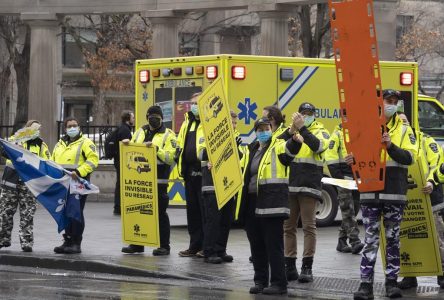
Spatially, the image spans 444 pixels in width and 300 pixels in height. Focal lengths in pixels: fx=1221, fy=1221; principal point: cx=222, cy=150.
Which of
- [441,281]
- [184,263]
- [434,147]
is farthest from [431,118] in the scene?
[441,281]

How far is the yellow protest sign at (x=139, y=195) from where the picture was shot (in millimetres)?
15547

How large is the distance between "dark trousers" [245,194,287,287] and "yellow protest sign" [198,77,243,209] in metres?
0.37

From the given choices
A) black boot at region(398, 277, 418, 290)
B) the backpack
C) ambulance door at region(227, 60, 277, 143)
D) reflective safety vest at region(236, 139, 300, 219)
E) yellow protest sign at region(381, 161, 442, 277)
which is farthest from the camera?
the backpack

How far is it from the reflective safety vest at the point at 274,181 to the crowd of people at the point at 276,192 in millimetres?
10

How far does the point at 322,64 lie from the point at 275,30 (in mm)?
5880

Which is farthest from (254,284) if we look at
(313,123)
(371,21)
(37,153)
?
(37,153)

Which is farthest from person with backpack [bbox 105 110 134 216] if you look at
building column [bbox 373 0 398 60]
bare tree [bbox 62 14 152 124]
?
bare tree [bbox 62 14 152 124]

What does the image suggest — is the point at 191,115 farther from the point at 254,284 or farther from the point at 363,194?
the point at 363,194

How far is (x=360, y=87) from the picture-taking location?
37.2 feet

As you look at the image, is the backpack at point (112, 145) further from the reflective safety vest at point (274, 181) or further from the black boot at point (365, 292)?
the black boot at point (365, 292)

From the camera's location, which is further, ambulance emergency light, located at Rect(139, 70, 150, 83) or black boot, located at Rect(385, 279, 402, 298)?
ambulance emergency light, located at Rect(139, 70, 150, 83)

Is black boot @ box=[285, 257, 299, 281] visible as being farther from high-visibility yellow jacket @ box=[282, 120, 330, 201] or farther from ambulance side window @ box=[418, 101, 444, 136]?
ambulance side window @ box=[418, 101, 444, 136]

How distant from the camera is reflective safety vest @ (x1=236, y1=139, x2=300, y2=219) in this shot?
40.1 ft

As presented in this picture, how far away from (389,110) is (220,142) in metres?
2.18
